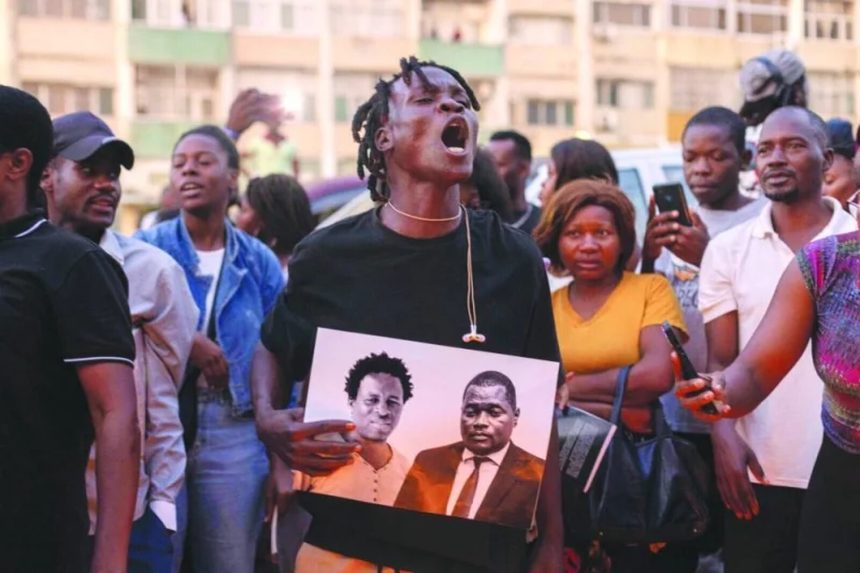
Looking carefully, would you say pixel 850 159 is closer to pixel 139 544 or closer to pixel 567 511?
pixel 567 511

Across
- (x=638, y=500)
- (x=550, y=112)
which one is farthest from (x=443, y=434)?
(x=550, y=112)

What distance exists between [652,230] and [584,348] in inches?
28.3

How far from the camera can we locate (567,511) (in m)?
4.81

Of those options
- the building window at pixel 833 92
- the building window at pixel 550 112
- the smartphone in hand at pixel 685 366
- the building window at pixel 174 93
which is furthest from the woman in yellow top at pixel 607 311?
the building window at pixel 833 92

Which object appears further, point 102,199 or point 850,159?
point 850,159

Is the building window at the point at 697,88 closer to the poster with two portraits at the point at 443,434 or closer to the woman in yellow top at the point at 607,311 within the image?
the woman in yellow top at the point at 607,311

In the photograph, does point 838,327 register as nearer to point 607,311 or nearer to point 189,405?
point 607,311

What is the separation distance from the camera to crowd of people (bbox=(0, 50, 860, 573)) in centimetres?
329

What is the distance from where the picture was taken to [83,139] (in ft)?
14.7

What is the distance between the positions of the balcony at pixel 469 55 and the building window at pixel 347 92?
6.95ft

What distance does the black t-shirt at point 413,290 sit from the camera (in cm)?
350

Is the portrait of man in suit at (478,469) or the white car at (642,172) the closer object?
the portrait of man in suit at (478,469)

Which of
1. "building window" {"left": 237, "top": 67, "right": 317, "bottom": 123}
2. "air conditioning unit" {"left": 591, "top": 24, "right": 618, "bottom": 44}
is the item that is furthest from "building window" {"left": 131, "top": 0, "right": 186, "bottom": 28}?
"air conditioning unit" {"left": 591, "top": 24, "right": 618, "bottom": 44}

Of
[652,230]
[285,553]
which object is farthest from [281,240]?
[285,553]
